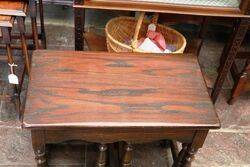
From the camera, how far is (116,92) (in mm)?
1551

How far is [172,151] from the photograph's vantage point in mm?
2039

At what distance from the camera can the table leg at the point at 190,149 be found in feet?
5.14

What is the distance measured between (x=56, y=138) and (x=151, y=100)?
0.42 meters

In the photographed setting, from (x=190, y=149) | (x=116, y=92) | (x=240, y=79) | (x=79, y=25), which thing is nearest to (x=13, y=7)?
(x=79, y=25)

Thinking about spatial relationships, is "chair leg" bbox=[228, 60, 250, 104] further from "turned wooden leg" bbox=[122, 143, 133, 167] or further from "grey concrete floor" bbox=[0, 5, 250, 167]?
"turned wooden leg" bbox=[122, 143, 133, 167]

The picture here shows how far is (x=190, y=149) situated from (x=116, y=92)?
426 millimetres

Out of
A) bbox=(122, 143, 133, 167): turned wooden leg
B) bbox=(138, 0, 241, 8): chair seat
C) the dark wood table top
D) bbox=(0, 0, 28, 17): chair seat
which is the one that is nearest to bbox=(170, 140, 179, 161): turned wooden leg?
bbox=(122, 143, 133, 167): turned wooden leg

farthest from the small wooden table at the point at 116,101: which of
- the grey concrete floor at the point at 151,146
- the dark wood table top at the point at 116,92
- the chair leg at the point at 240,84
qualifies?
the chair leg at the point at 240,84

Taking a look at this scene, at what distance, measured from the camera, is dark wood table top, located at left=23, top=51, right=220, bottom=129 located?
56.7 inches

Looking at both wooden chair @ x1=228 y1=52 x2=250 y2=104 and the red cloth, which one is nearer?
the red cloth

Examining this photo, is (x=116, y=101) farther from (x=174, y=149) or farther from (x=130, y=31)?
(x=130, y=31)

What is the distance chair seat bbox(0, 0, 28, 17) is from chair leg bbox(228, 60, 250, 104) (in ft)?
4.38

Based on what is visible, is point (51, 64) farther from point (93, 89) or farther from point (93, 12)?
point (93, 12)

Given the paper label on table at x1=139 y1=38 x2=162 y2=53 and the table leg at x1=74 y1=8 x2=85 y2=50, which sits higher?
the table leg at x1=74 y1=8 x2=85 y2=50
